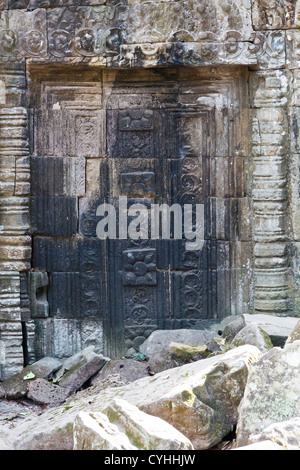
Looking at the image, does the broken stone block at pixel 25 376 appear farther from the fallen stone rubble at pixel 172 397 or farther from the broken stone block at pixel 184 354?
the broken stone block at pixel 184 354

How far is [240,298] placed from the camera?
826 cm

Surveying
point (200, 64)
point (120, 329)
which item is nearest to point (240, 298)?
point (120, 329)

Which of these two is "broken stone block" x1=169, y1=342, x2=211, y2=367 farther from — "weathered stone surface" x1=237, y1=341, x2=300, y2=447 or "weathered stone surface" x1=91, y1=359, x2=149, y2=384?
"weathered stone surface" x1=237, y1=341, x2=300, y2=447

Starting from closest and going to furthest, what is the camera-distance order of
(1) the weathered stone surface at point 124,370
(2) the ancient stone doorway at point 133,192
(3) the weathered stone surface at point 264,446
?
(3) the weathered stone surface at point 264,446
(1) the weathered stone surface at point 124,370
(2) the ancient stone doorway at point 133,192

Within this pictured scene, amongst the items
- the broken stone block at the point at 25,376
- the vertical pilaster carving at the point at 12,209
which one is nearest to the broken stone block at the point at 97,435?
the broken stone block at the point at 25,376

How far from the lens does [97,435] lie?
445cm

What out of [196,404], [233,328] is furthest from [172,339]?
[196,404]

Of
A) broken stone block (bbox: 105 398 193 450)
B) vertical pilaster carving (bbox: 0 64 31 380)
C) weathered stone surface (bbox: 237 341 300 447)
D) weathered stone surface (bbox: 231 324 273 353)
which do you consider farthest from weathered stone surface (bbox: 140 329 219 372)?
broken stone block (bbox: 105 398 193 450)

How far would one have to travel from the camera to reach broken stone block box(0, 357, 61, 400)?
7.60 meters

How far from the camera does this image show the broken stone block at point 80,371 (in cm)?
756

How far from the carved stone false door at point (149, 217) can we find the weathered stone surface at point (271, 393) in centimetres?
314

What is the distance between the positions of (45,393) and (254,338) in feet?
6.72

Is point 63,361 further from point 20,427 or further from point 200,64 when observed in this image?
point 200,64
